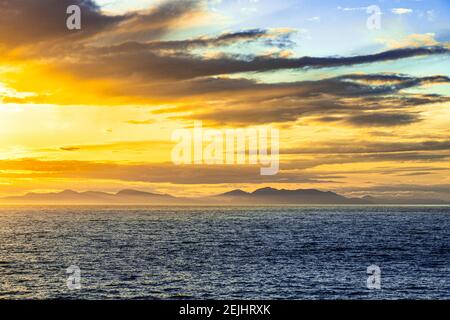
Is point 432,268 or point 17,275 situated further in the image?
point 432,268

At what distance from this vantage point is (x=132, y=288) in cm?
5009

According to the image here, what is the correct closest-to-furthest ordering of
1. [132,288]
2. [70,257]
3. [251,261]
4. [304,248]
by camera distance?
1. [132,288]
2. [251,261]
3. [70,257]
4. [304,248]

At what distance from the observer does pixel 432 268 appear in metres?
66.4
